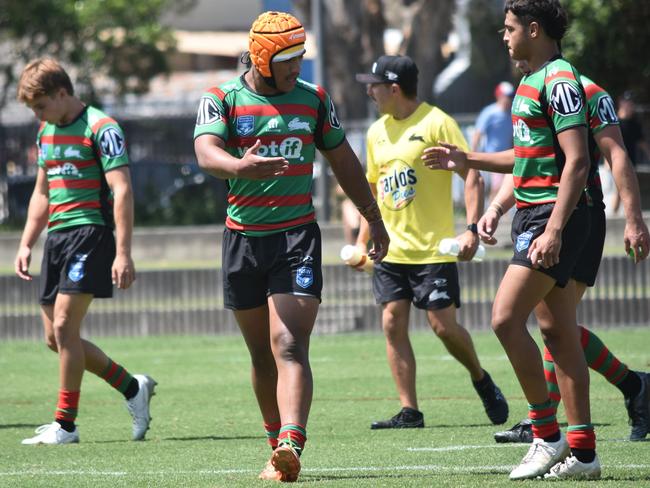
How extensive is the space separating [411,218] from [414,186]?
0.21 meters

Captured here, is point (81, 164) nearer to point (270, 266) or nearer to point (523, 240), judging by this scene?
point (270, 266)

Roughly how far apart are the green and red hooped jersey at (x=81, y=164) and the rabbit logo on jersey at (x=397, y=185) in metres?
1.69

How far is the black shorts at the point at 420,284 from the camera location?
8539 millimetres

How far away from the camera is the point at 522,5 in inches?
242

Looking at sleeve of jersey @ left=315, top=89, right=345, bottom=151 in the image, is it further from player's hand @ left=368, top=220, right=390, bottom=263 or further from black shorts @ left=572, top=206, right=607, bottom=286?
black shorts @ left=572, top=206, right=607, bottom=286

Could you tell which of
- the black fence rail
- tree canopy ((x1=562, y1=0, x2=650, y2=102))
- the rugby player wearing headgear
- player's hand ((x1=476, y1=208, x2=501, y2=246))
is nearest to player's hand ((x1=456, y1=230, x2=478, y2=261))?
player's hand ((x1=476, y1=208, x2=501, y2=246))

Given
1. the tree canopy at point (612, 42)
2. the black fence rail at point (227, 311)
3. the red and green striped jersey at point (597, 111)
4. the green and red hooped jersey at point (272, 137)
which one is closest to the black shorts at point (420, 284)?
the green and red hooped jersey at point (272, 137)

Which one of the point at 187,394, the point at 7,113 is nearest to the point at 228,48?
the point at 7,113

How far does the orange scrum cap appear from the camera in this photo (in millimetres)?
6137

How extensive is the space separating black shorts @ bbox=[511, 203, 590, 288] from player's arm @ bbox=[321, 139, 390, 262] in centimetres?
76

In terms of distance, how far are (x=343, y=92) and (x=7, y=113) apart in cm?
673

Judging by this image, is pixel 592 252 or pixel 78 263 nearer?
pixel 592 252

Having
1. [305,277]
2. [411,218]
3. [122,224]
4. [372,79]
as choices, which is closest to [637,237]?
[305,277]

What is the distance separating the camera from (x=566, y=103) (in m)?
5.89
